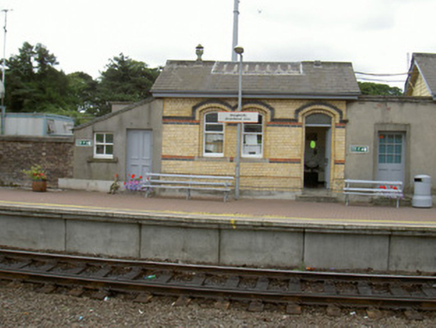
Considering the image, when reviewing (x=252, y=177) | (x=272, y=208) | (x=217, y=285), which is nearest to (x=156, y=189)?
(x=252, y=177)

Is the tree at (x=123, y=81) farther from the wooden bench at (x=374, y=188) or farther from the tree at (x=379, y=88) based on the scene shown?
the wooden bench at (x=374, y=188)

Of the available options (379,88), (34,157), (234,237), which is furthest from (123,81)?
(234,237)

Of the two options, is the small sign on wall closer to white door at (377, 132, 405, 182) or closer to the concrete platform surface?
the concrete platform surface

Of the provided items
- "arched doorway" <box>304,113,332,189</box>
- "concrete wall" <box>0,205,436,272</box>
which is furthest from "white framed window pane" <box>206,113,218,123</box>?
"concrete wall" <box>0,205,436,272</box>

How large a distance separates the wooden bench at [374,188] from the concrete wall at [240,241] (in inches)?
174

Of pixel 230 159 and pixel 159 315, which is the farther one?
pixel 230 159

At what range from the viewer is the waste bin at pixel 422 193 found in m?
13.2

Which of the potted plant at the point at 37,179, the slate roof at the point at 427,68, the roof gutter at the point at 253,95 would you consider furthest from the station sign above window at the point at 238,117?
the potted plant at the point at 37,179

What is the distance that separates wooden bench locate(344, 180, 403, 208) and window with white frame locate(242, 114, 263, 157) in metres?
3.19

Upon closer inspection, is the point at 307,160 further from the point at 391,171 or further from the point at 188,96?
the point at 188,96

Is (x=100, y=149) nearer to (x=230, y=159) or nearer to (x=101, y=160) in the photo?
(x=101, y=160)

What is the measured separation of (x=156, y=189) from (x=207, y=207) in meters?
3.61

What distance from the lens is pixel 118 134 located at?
1544 centimetres

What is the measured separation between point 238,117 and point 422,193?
20.3 feet
